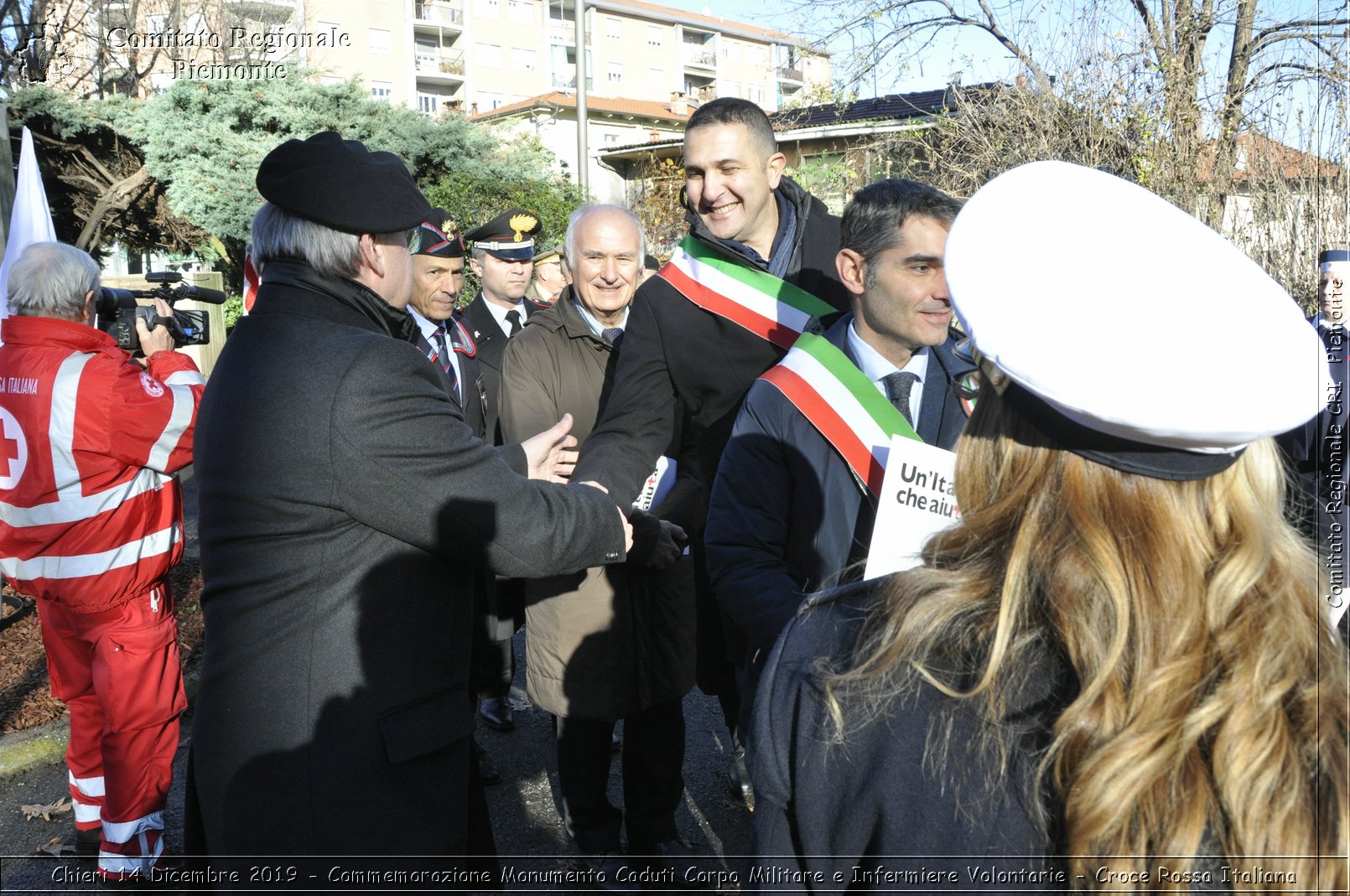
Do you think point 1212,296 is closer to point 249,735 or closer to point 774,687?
point 774,687

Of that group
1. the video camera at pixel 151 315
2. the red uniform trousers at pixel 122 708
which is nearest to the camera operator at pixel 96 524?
the red uniform trousers at pixel 122 708

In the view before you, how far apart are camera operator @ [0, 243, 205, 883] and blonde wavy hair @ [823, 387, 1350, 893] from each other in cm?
318

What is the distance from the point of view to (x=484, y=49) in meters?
54.8

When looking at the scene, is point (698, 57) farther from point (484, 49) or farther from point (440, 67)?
point (440, 67)

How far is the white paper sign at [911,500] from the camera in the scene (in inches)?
78.8

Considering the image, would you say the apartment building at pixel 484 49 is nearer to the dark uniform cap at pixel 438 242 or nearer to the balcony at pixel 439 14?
the balcony at pixel 439 14

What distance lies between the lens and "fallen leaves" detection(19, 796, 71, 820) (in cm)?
408

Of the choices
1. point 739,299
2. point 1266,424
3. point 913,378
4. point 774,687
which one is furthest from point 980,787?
point 739,299

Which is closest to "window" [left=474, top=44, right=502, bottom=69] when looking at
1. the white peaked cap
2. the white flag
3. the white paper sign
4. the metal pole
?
the metal pole

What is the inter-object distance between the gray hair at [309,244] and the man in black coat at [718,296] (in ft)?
3.58

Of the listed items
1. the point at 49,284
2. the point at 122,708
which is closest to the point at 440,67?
the point at 49,284

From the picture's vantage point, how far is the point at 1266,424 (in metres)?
0.91

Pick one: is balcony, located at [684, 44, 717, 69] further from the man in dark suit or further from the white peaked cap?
the white peaked cap

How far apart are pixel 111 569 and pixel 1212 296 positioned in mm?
3614
